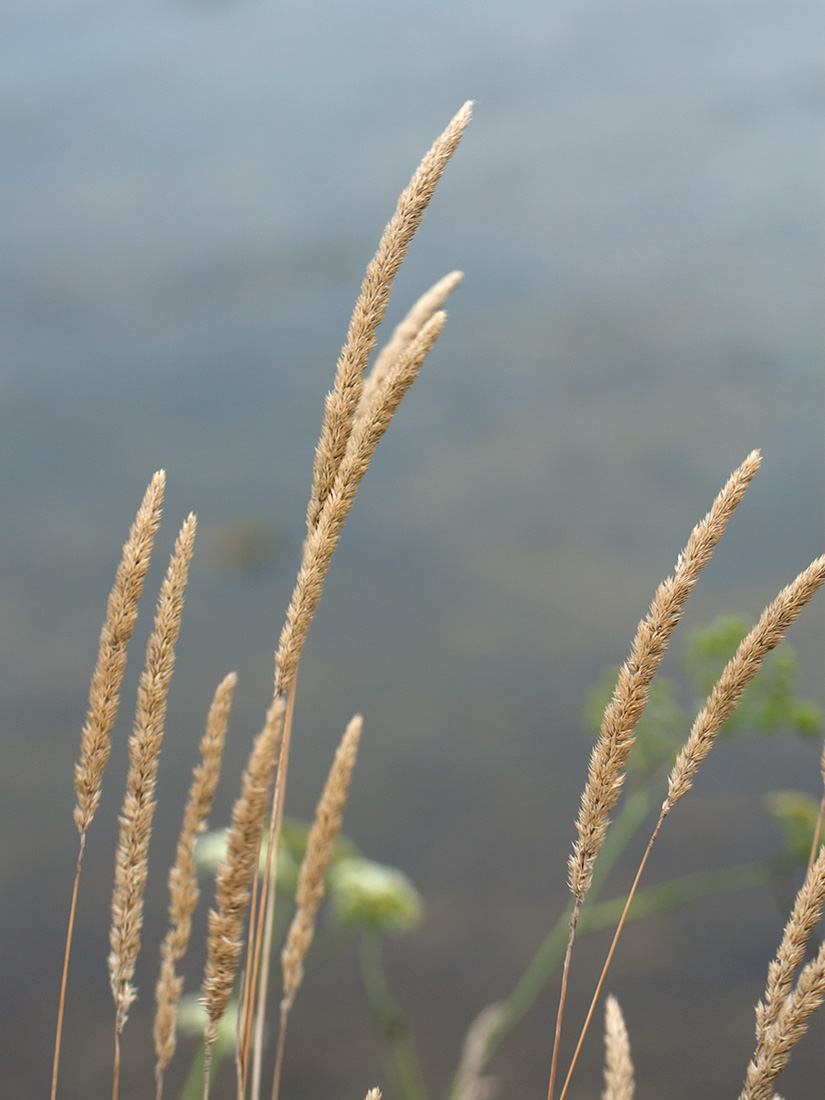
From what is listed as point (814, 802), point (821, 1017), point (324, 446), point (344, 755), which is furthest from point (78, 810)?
point (821, 1017)

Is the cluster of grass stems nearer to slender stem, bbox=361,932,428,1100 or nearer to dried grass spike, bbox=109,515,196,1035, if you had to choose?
dried grass spike, bbox=109,515,196,1035

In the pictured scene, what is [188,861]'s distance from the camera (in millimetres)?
750

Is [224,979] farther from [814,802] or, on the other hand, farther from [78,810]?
[814,802]

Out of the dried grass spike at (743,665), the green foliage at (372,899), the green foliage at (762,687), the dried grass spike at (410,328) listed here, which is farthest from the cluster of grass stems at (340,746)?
the green foliage at (762,687)

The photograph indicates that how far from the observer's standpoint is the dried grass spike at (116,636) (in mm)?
733

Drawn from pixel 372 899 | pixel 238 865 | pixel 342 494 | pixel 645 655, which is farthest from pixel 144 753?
pixel 372 899

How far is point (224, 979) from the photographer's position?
2.29 ft

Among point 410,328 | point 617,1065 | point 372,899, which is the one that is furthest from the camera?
point 372,899

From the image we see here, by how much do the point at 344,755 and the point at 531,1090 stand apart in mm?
1838

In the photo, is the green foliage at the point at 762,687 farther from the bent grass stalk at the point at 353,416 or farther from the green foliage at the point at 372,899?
the bent grass stalk at the point at 353,416

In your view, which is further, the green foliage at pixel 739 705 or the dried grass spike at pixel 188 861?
the green foliage at pixel 739 705

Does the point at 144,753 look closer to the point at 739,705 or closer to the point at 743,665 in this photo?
the point at 743,665

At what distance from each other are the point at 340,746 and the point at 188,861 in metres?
0.15

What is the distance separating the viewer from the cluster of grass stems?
27.3 inches
